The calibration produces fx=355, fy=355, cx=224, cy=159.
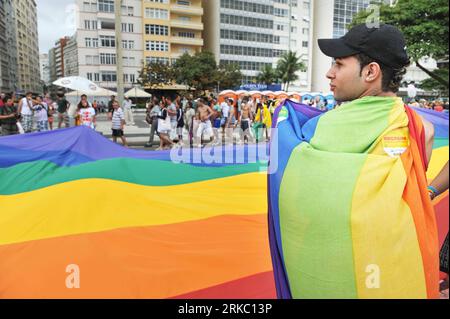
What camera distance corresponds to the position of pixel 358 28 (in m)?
1.24

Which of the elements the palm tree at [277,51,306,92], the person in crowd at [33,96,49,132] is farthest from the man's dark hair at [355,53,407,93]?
the palm tree at [277,51,306,92]

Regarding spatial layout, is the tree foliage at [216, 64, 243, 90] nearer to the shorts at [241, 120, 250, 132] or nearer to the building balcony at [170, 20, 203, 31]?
the building balcony at [170, 20, 203, 31]

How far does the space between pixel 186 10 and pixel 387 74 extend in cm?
4681

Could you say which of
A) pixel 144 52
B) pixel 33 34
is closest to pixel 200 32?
pixel 144 52

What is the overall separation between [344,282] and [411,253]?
0.22 metres

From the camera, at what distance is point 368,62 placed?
4.02ft

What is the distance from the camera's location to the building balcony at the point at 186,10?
42.5 m

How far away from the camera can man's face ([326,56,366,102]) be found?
1245mm

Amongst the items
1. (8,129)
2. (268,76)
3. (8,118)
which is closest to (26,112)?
(8,118)

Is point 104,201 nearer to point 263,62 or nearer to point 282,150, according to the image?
point 282,150

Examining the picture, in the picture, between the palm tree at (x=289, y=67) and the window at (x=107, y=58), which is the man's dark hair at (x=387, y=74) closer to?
the window at (x=107, y=58)

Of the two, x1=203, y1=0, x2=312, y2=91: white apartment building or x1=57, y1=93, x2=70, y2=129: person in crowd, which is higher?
x1=203, y1=0, x2=312, y2=91: white apartment building

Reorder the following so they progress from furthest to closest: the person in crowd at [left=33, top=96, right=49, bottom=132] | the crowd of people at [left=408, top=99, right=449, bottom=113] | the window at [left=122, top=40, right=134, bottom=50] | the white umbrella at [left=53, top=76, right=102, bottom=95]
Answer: the window at [left=122, top=40, right=134, bottom=50]
the white umbrella at [left=53, top=76, right=102, bottom=95]
the person in crowd at [left=33, top=96, right=49, bottom=132]
the crowd of people at [left=408, top=99, right=449, bottom=113]

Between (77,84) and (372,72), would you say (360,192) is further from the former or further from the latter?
(77,84)
